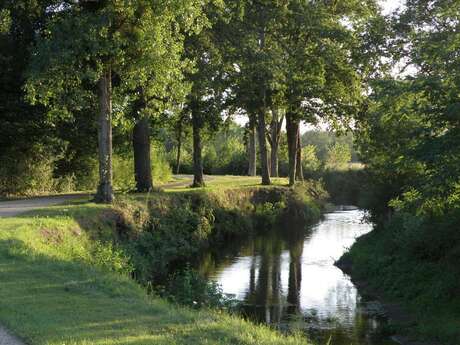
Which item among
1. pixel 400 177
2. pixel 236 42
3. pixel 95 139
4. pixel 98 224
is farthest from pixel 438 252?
pixel 95 139

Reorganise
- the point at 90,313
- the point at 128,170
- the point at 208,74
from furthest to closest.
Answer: the point at 128,170 → the point at 208,74 → the point at 90,313

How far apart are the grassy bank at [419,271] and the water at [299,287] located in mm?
828

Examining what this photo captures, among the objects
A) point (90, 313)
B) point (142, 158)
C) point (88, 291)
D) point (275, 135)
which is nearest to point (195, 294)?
point (88, 291)

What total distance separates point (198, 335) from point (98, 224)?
456 inches

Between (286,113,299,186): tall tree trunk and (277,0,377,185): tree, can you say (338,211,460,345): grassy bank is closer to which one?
(277,0,377,185): tree

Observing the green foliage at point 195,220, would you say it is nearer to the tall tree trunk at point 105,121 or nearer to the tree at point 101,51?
the tall tree trunk at point 105,121

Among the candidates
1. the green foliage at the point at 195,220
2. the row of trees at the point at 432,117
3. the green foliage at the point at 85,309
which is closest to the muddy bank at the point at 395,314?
the row of trees at the point at 432,117

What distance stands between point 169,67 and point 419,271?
1057 centimetres

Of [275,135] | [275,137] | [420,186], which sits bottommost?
[420,186]

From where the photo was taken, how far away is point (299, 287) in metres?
20.5

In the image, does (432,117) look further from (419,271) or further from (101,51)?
(101,51)

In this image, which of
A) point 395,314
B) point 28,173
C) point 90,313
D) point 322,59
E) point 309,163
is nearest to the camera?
point 90,313

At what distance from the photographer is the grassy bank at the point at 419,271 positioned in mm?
15660

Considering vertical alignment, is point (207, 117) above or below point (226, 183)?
above
